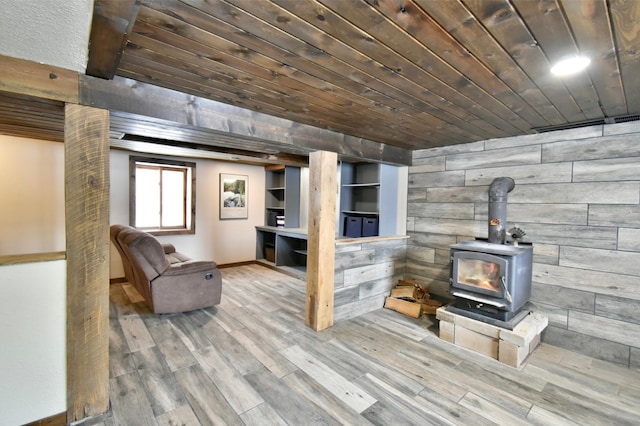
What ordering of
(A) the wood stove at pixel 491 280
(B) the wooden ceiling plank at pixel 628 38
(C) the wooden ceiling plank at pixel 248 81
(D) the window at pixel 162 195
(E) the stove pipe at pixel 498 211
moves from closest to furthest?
1. (B) the wooden ceiling plank at pixel 628 38
2. (C) the wooden ceiling plank at pixel 248 81
3. (A) the wood stove at pixel 491 280
4. (E) the stove pipe at pixel 498 211
5. (D) the window at pixel 162 195

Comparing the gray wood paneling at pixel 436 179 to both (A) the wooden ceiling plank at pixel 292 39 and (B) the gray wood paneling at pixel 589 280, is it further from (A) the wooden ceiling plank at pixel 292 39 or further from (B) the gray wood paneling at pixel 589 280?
(A) the wooden ceiling plank at pixel 292 39

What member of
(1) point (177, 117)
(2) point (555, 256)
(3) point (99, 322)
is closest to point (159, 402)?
(3) point (99, 322)

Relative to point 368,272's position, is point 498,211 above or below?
above

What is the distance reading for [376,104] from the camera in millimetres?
2275

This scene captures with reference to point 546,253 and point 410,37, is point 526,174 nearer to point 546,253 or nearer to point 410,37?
point 546,253

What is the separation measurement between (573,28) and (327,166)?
2.15 meters

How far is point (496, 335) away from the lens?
2.73 metres

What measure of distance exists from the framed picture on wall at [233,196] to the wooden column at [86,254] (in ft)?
13.7

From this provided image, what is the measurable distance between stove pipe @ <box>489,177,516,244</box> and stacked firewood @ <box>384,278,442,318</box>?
3.87ft

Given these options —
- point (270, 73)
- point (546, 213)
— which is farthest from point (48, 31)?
point (546, 213)

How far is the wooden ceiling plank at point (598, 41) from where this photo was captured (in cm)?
119

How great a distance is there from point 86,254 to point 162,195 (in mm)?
3958

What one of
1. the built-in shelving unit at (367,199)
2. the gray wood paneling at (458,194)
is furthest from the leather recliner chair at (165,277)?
the gray wood paneling at (458,194)

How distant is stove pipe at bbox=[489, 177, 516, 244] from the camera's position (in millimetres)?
3105
